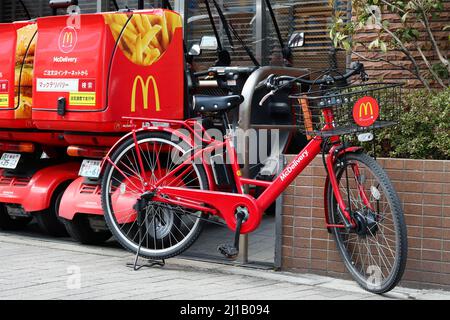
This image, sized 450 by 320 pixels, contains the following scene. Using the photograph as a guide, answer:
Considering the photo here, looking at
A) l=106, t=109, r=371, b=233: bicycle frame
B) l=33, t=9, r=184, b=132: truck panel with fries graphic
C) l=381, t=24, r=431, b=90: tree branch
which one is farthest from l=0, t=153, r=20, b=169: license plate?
l=381, t=24, r=431, b=90: tree branch

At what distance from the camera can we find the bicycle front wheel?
207 inches

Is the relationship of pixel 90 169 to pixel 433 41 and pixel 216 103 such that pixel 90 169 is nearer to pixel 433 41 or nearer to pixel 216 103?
pixel 216 103

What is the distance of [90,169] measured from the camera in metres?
7.27

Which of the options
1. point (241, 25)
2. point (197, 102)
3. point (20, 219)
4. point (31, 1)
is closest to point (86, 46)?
point (197, 102)

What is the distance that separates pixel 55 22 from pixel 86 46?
47 centimetres

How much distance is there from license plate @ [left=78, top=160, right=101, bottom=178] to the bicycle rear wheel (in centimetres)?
54

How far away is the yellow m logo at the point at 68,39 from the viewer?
6963 mm

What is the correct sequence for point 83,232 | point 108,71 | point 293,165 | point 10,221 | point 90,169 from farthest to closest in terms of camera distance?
point 10,221 < point 83,232 < point 90,169 < point 108,71 < point 293,165

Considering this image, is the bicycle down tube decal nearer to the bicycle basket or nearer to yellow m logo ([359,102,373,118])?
the bicycle basket

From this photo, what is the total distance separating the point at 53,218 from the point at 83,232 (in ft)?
1.81

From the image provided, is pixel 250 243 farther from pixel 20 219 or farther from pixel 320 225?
pixel 20 219

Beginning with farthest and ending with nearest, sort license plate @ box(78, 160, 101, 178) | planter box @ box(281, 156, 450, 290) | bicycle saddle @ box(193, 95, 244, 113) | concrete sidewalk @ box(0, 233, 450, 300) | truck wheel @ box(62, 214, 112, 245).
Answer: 1. truck wheel @ box(62, 214, 112, 245)
2. license plate @ box(78, 160, 101, 178)
3. bicycle saddle @ box(193, 95, 244, 113)
4. planter box @ box(281, 156, 450, 290)
5. concrete sidewalk @ box(0, 233, 450, 300)

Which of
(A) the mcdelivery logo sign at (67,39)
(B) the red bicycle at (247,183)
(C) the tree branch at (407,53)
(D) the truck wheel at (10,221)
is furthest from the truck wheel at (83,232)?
(C) the tree branch at (407,53)

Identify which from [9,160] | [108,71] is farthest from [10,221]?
[108,71]
